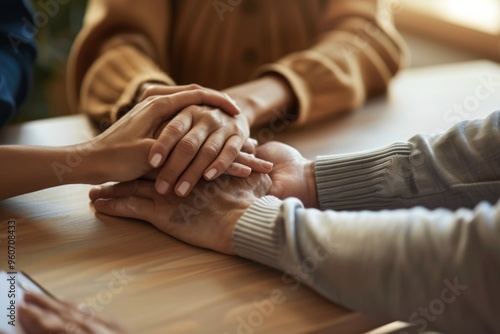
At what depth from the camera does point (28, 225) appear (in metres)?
0.98

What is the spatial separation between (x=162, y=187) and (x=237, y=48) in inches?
27.0

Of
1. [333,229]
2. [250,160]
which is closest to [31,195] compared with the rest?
[250,160]

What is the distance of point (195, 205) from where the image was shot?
0.99 metres

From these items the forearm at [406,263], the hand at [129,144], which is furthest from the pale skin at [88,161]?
the forearm at [406,263]

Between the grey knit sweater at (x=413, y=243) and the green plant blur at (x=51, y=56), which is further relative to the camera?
the green plant blur at (x=51, y=56)

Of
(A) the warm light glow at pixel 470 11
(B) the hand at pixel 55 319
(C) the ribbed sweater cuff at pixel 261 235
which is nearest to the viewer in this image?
(B) the hand at pixel 55 319

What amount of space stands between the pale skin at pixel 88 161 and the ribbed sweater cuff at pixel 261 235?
13 cm

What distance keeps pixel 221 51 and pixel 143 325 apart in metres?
0.96

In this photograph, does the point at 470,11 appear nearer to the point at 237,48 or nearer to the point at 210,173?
the point at 237,48

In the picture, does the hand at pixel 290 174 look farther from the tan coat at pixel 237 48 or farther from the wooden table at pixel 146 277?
the tan coat at pixel 237 48

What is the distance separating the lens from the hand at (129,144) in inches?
40.1

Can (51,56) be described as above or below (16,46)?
below

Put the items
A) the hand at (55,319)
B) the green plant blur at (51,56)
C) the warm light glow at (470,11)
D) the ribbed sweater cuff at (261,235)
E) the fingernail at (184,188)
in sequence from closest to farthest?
the hand at (55,319)
the ribbed sweater cuff at (261,235)
the fingernail at (184,188)
the warm light glow at (470,11)
the green plant blur at (51,56)

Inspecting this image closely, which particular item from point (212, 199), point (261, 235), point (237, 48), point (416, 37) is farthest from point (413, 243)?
point (416, 37)
